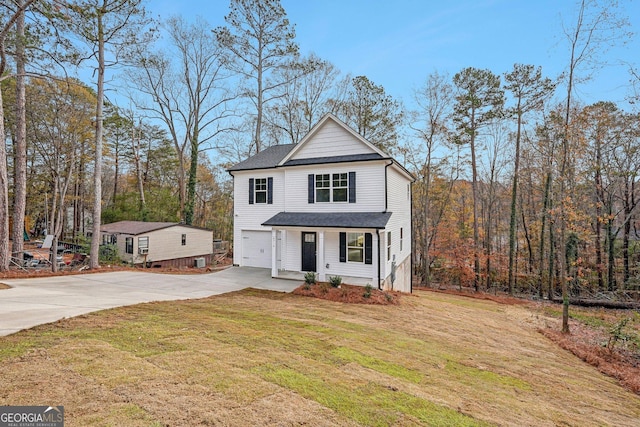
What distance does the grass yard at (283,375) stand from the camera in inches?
130

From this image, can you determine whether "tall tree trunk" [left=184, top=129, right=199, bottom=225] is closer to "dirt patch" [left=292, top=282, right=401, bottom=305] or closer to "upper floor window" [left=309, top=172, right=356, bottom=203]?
"upper floor window" [left=309, top=172, right=356, bottom=203]

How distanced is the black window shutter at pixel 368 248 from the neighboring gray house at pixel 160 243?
51.8ft

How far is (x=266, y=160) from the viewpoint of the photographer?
16.0 m

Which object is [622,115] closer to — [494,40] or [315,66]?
[494,40]

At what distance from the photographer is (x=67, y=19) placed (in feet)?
33.0

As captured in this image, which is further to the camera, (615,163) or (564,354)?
(615,163)

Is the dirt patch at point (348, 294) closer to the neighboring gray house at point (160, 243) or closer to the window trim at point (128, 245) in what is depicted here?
the neighboring gray house at point (160, 243)

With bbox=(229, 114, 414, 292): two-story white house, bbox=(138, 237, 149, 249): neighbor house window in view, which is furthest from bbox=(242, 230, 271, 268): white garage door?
bbox=(138, 237, 149, 249): neighbor house window

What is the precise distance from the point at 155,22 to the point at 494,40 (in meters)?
15.7

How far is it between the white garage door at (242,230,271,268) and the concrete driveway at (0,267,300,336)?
460 millimetres

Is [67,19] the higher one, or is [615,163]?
[67,19]

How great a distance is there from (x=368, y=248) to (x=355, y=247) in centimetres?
61

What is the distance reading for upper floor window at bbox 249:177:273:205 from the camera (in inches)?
599

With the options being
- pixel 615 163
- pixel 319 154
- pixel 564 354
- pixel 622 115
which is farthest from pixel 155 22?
pixel 615 163
